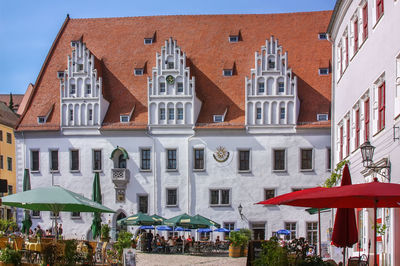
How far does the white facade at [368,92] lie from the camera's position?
16.6 metres

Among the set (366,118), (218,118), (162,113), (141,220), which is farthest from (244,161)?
(366,118)

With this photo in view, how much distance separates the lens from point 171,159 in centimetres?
4325

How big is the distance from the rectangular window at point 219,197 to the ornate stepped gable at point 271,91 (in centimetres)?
443

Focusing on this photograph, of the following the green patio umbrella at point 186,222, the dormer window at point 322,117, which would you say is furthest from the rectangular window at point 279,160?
the green patio umbrella at point 186,222

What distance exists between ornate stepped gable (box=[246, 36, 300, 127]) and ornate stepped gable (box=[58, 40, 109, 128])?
946 centimetres

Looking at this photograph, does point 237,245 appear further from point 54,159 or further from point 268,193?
point 54,159

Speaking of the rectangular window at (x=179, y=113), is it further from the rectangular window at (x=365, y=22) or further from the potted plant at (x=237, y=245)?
Answer: the rectangular window at (x=365, y=22)

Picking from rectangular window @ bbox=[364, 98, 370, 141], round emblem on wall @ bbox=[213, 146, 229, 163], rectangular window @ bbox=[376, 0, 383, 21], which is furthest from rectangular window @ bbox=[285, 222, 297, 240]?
rectangular window @ bbox=[376, 0, 383, 21]

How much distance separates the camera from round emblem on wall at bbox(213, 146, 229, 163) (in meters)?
42.6

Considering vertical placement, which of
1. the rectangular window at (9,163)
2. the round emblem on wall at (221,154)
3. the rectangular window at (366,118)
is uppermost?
the rectangular window at (366,118)

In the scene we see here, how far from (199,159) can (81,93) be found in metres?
8.61

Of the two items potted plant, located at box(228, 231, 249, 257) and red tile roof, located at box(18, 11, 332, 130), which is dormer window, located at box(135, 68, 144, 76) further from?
potted plant, located at box(228, 231, 249, 257)

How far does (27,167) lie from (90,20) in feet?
38.7

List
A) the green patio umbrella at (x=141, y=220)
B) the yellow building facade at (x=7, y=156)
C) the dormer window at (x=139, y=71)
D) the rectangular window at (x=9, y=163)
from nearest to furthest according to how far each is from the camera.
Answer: the green patio umbrella at (x=141, y=220) → the dormer window at (x=139, y=71) → the yellow building facade at (x=7, y=156) → the rectangular window at (x=9, y=163)
